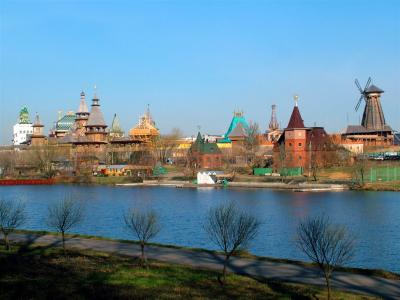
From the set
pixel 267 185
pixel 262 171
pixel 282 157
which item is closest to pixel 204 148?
pixel 262 171

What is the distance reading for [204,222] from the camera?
82.9ft

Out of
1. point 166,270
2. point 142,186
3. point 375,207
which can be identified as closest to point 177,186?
point 142,186

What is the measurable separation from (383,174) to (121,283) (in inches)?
1631

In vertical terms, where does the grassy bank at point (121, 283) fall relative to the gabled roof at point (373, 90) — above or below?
below

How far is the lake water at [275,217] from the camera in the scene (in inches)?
737

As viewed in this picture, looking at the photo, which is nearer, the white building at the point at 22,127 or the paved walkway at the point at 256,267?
the paved walkway at the point at 256,267

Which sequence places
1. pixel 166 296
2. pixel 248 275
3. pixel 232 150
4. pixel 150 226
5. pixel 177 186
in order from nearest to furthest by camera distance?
1. pixel 166 296
2. pixel 248 275
3. pixel 150 226
4. pixel 177 186
5. pixel 232 150

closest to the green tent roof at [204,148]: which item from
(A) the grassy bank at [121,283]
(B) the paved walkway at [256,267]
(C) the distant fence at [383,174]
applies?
(C) the distant fence at [383,174]

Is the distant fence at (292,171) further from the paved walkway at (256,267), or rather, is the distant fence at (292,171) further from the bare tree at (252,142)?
the paved walkway at (256,267)

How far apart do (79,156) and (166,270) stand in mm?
57121

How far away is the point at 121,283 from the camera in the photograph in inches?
466

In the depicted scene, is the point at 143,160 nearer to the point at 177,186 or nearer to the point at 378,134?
the point at 177,186

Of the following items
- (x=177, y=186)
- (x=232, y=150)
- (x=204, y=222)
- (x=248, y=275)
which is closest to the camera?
(x=248, y=275)

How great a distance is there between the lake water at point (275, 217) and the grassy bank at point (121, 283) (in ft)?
17.3
